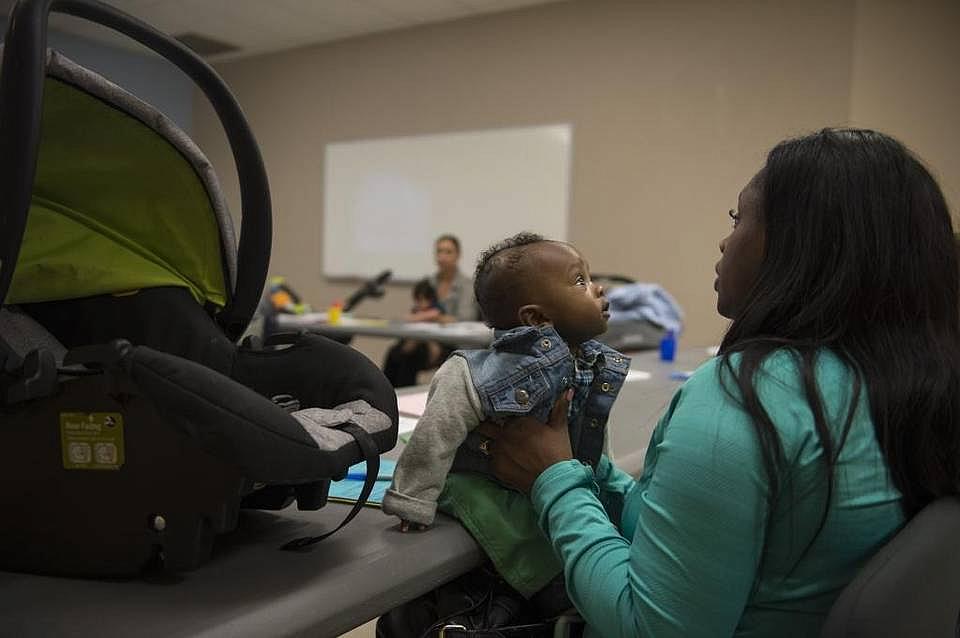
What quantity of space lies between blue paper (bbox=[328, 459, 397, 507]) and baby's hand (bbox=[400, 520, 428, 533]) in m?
0.05

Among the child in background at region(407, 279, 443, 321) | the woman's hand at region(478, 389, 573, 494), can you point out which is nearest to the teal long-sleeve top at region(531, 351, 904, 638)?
the woman's hand at region(478, 389, 573, 494)

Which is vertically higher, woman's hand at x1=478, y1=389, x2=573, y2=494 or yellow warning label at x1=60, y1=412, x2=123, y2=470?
yellow warning label at x1=60, y1=412, x2=123, y2=470

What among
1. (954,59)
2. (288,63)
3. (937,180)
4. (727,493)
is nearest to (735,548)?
(727,493)

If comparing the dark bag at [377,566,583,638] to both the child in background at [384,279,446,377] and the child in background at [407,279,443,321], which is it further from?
the child in background at [407,279,443,321]

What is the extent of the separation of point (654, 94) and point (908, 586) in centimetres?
495

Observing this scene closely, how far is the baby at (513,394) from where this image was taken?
93 centimetres

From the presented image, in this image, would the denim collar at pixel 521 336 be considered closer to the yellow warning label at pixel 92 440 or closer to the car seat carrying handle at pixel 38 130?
the car seat carrying handle at pixel 38 130

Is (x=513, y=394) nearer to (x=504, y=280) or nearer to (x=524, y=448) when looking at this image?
(x=524, y=448)

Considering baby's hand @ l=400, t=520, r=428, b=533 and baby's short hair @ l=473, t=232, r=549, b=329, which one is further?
baby's short hair @ l=473, t=232, r=549, b=329

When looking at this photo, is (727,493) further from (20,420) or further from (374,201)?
(374,201)

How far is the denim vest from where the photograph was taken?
0.95 meters

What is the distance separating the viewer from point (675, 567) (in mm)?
720

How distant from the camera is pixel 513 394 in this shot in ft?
3.11

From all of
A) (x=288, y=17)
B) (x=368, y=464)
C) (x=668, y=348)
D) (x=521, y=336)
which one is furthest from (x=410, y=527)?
(x=288, y=17)
